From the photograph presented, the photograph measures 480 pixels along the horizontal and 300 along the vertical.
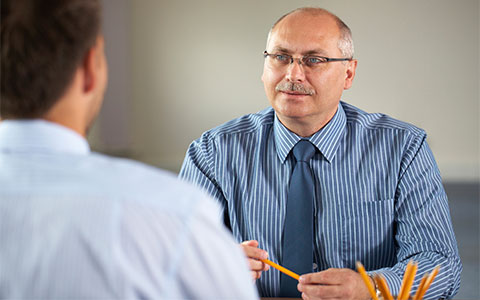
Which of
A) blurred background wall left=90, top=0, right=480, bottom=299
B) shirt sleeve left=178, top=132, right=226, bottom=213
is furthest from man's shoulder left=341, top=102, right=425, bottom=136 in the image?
blurred background wall left=90, top=0, right=480, bottom=299

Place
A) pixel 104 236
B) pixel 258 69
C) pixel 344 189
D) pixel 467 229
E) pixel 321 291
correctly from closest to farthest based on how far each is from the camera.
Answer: pixel 104 236, pixel 321 291, pixel 344 189, pixel 467 229, pixel 258 69

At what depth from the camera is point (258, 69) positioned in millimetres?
8133

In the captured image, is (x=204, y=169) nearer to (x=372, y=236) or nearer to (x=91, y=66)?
(x=372, y=236)

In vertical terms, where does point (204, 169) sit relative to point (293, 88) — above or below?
below

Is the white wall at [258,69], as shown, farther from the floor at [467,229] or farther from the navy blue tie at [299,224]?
the navy blue tie at [299,224]

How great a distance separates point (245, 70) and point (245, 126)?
246 inches

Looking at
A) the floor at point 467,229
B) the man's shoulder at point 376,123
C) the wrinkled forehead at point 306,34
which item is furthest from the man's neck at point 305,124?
the floor at point 467,229

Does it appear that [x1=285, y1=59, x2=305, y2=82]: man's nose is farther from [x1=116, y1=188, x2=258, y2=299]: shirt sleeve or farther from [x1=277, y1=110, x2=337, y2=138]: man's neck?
[x1=116, y1=188, x2=258, y2=299]: shirt sleeve

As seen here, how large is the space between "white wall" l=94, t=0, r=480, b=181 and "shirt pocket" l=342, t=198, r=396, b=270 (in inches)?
238

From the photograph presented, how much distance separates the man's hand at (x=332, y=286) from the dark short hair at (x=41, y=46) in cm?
80

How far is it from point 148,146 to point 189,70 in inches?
48.6

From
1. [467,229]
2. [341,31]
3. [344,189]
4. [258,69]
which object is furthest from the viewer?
[258,69]

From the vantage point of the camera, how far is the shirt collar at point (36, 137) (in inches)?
30.7

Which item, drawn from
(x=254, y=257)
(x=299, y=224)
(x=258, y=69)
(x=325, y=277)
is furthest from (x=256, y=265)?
(x=258, y=69)
